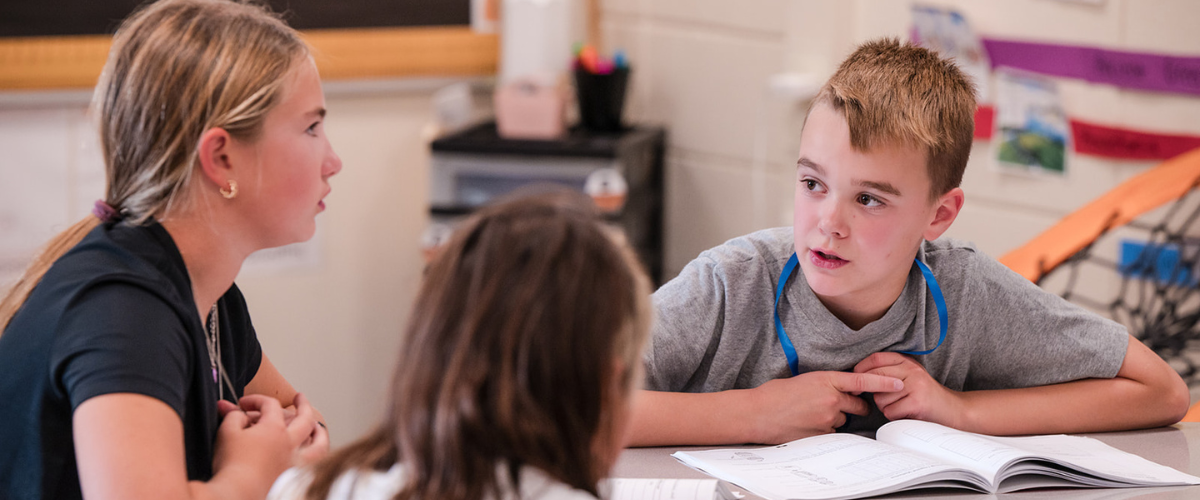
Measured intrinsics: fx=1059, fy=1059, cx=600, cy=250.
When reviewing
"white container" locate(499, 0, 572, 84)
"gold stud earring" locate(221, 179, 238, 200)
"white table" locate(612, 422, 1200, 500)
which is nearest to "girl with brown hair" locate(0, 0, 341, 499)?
"gold stud earring" locate(221, 179, 238, 200)

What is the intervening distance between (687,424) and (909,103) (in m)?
0.39

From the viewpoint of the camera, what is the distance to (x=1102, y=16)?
1840mm

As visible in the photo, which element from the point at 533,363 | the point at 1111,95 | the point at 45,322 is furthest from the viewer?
the point at 1111,95

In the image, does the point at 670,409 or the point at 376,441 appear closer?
the point at 376,441

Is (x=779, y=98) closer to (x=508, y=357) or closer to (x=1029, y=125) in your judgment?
(x=1029, y=125)

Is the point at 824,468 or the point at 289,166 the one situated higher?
the point at 289,166

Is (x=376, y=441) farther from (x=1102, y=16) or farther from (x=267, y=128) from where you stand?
(x=1102, y=16)

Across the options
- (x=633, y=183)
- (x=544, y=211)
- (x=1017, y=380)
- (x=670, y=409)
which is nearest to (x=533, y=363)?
(x=544, y=211)

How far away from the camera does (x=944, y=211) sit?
3.70 ft

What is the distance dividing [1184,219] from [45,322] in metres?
1.66

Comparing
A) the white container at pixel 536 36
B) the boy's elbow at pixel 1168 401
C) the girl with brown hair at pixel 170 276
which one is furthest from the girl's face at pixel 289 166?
the white container at pixel 536 36

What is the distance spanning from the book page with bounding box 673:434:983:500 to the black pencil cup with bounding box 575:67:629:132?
5.14ft

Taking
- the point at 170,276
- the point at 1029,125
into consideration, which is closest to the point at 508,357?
the point at 170,276

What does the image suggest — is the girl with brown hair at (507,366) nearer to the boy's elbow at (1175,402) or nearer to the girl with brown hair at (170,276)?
the girl with brown hair at (170,276)
